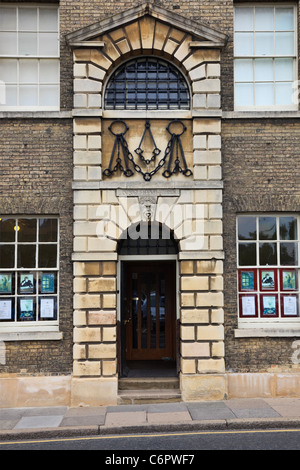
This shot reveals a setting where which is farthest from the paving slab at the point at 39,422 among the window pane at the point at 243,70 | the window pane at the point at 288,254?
the window pane at the point at 243,70

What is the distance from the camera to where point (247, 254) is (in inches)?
385

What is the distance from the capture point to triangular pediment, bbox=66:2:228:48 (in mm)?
9375

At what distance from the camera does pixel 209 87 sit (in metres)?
9.55

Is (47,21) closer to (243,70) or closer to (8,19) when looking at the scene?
(8,19)

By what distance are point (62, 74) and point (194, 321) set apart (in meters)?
5.73

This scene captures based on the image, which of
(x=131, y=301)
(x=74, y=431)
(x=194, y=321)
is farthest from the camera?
(x=131, y=301)

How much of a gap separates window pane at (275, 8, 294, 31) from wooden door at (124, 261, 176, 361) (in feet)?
19.0

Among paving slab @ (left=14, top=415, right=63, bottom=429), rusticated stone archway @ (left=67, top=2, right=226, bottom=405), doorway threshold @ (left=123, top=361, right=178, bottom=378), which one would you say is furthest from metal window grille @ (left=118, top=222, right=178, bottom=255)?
paving slab @ (left=14, top=415, right=63, bottom=429)

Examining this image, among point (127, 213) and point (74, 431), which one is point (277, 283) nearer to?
point (127, 213)

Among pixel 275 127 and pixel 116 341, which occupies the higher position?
pixel 275 127

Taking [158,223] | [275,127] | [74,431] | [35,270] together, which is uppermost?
[275,127]

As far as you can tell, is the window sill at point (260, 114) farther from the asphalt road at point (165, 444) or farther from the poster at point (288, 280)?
the asphalt road at point (165, 444)

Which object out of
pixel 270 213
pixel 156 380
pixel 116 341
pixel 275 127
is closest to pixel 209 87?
pixel 275 127

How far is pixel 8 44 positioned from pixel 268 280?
7.40 metres
